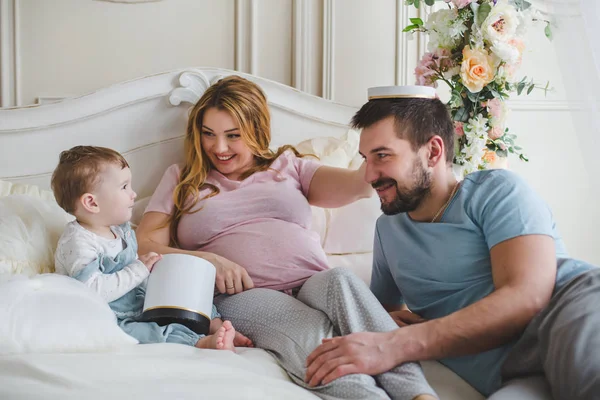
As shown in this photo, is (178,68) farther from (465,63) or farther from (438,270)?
(438,270)

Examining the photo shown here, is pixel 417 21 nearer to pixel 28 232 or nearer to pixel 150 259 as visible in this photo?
pixel 150 259

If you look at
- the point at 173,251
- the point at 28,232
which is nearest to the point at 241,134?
the point at 173,251

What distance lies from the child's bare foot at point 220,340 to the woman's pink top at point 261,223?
0.99ft

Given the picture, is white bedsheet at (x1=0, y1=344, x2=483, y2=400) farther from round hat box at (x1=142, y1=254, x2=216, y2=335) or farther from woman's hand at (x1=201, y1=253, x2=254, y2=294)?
woman's hand at (x1=201, y1=253, x2=254, y2=294)

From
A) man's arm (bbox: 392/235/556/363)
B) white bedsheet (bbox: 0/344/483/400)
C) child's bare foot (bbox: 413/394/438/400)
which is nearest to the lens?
white bedsheet (bbox: 0/344/483/400)

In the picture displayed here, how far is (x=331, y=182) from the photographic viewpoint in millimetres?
1890

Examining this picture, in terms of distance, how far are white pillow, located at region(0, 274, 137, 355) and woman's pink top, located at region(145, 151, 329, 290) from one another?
0.50m

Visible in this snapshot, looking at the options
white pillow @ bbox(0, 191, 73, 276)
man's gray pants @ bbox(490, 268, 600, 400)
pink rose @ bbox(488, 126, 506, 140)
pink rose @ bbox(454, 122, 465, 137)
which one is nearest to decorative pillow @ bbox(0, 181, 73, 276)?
white pillow @ bbox(0, 191, 73, 276)

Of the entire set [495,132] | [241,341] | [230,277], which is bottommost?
[241,341]

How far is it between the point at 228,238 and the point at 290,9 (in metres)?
1.03

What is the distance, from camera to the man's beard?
154cm

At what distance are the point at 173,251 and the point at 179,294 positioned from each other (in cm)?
30

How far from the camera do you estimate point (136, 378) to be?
111 cm

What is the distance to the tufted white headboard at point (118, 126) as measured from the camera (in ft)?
6.59
